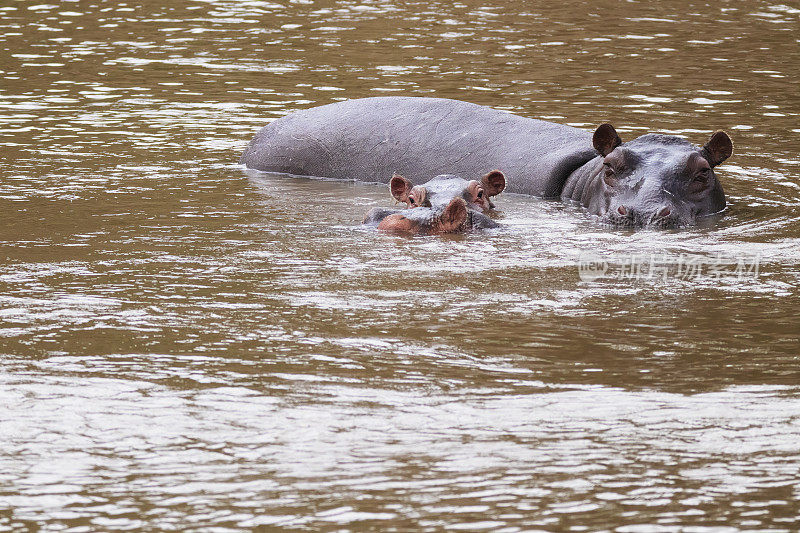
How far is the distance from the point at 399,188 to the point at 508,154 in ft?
5.24

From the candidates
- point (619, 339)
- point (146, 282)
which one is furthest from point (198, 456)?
point (146, 282)

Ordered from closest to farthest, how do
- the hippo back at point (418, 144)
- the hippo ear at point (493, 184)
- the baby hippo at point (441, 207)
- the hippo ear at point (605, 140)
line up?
the baby hippo at point (441, 207) → the hippo ear at point (493, 184) → the hippo ear at point (605, 140) → the hippo back at point (418, 144)

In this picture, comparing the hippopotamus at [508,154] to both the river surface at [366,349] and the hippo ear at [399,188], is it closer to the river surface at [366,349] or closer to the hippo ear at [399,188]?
the river surface at [366,349]

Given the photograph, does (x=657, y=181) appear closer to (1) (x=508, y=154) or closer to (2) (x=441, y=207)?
(2) (x=441, y=207)

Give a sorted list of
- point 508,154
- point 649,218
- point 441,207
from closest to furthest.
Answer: point 441,207
point 649,218
point 508,154

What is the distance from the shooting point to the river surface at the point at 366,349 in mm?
4574

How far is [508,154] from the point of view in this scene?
10867 mm

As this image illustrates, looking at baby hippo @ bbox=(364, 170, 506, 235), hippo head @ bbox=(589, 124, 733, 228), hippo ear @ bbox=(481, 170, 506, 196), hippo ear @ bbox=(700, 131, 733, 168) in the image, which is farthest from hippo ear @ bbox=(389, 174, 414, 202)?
hippo ear @ bbox=(700, 131, 733, 168)

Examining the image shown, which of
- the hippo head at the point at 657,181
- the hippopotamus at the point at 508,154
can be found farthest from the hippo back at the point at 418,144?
the hippo head at the point at 657,181

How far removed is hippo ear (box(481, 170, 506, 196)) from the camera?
9633 mm

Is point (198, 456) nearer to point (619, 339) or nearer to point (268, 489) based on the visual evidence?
point (268, 489)

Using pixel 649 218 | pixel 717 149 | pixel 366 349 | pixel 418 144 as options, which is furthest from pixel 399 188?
pixel 366 349

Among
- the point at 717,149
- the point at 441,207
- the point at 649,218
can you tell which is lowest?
the point at 649,218

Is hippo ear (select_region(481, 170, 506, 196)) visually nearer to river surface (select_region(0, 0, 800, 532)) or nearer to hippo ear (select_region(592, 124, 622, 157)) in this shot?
river surface (select_region(0, 0, 800, 532))
